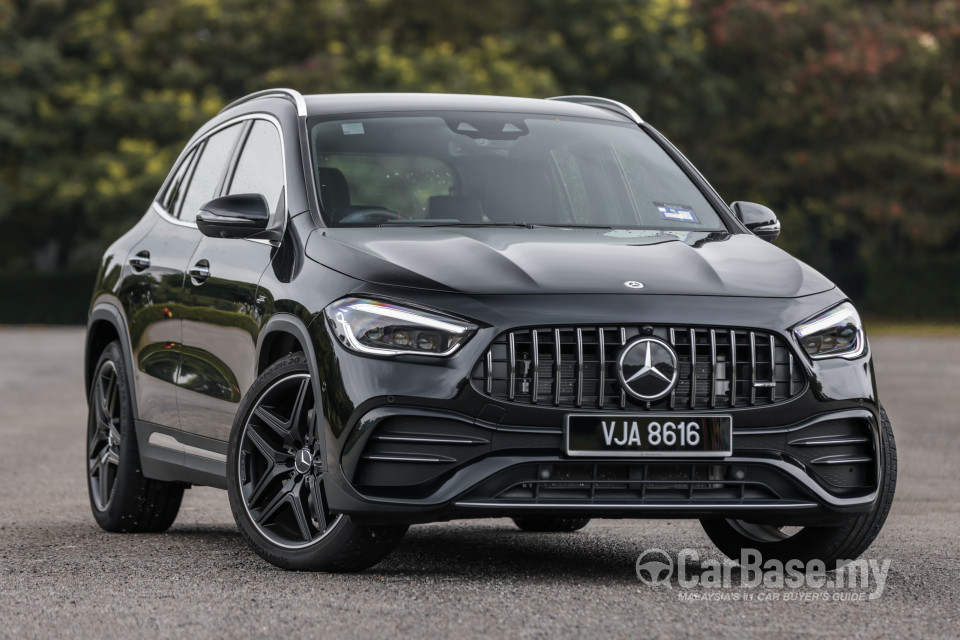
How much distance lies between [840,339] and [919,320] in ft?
131

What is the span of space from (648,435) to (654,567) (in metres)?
1.06

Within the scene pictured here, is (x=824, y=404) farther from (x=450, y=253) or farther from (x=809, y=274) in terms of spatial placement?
(x=450, y=253)

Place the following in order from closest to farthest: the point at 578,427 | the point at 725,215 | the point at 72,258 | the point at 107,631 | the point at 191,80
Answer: the point at 107,631, the point at 578,427, the point at 725,215, the point at 191,80, the point at 72,258

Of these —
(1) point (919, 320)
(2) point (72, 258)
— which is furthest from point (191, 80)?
(1) point (919, 320)

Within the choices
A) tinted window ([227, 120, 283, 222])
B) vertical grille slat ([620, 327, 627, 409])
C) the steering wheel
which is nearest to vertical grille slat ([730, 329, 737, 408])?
vertical grille slat ([620, 327, 627, 409])

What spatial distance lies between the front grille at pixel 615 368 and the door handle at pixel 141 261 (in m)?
2.79

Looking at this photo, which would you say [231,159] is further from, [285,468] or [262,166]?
[285,468]

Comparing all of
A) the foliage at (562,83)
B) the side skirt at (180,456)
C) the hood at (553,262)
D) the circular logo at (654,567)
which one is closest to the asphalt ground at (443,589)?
the circular logo at (654,567)

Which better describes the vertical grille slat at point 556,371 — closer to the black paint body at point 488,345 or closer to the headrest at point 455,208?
the black paint body at point 488,345

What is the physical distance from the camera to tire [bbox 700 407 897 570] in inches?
243

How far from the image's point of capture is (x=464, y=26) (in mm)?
43875

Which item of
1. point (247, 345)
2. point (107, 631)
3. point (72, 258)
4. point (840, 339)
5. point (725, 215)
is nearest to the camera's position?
point (107, 631)

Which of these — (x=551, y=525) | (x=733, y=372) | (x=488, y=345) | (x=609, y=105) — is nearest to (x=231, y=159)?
(x=609, y=105)

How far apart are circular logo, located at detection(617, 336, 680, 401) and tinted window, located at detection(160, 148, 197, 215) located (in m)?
3.18
